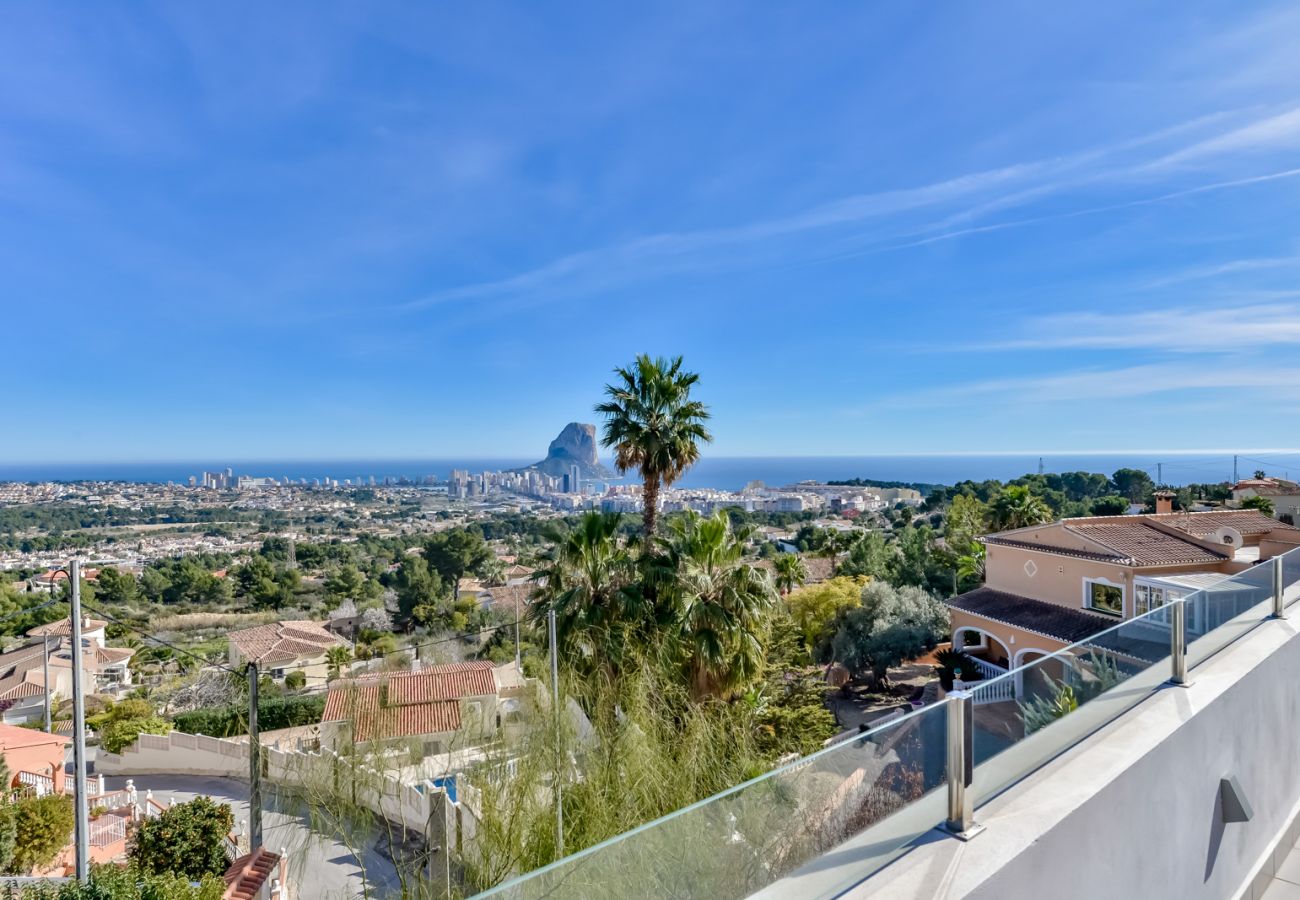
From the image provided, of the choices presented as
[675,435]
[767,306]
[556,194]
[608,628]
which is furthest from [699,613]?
[767,306]

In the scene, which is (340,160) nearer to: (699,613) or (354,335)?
(699,613)

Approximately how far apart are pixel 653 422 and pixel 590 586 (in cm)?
333

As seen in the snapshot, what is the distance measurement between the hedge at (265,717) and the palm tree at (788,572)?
1406 centimetres

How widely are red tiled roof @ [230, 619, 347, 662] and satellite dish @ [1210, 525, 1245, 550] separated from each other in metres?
28.5

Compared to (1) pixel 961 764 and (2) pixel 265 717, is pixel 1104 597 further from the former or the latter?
(2) pixel 265 717

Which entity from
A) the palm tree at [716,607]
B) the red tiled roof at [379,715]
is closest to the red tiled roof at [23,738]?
the red tiled roof at [379,715]

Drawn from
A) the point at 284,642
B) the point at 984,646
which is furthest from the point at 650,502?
the point at 284,642

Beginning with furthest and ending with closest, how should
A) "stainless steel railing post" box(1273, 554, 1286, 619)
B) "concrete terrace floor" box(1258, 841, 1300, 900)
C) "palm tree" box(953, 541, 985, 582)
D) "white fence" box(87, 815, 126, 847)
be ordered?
"palm tree" box(953, 541, 985, 582) → "white fence" box(87, 815, 126, 847) → "stainless steel railing post" box(1273, 554, 1286, 619) → "concrete terrace floor" box(1258, 841, 1300, 900)

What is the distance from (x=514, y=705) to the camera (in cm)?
421

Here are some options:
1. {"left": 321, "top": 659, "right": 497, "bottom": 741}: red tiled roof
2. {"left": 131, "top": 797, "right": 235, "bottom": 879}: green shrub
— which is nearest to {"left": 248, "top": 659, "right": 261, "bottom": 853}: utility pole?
{"left": 321, "top": 659, "right": 497, "bottom": 741}: red tiled roof

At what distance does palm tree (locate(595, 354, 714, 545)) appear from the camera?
11445mm

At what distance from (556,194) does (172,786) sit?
60.5 ft

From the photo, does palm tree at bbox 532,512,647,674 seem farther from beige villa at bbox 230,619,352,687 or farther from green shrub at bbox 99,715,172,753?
beige villa at bbox 230,619,352,687

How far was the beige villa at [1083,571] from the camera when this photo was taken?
13.6m
